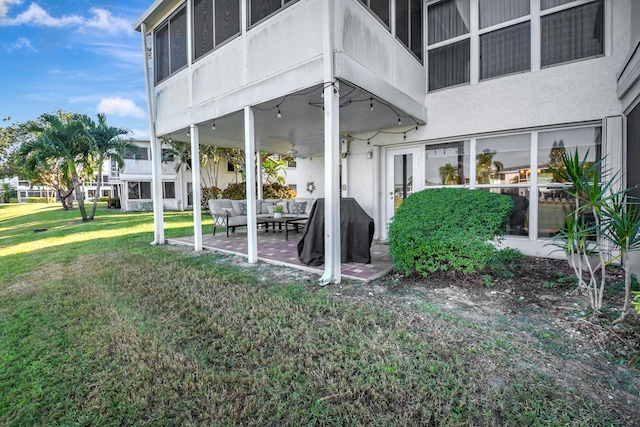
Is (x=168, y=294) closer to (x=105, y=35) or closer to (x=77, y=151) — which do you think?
(x=77, y=151)

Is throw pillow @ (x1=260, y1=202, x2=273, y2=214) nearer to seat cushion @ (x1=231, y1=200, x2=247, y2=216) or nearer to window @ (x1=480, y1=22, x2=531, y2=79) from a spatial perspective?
seat cushion @ (x1=231, y1=200, x2=247, y2=216)

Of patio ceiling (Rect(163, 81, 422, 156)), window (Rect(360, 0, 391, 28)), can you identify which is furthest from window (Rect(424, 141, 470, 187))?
window (Rect(360, 0, 391, 28))

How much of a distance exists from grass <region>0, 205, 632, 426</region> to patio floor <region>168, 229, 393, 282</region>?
3.04ft

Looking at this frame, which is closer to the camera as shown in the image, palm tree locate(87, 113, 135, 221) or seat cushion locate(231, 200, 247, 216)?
seat cushion locate(231, 200, 247, 216)

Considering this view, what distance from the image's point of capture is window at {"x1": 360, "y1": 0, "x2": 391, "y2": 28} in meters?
5.27

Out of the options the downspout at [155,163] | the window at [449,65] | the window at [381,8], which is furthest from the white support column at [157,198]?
the window at [449,65]

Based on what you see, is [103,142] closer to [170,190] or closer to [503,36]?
[170,190]

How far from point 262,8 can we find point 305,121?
102 inches

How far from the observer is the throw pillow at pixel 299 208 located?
10.9 meters

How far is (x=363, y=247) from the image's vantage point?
5.68 meters

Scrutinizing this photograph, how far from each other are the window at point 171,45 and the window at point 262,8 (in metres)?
2.71

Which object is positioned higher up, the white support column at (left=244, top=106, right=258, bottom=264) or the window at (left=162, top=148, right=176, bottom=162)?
the window at (left=162, top=148, right=176, bottom=162)

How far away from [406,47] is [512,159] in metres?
3.29

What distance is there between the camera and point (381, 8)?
5.63m
